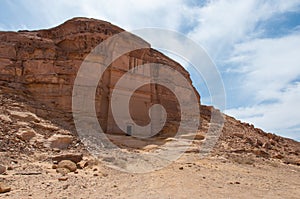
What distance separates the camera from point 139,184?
923 cm

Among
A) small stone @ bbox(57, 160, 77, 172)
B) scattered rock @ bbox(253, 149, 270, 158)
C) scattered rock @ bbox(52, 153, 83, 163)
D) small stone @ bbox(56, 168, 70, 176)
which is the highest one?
scattered rock @ bbox(253, 149, 270, 158)

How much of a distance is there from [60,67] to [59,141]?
701 cm

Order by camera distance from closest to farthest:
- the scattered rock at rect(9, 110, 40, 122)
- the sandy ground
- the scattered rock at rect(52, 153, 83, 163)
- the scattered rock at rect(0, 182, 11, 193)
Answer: the scattered rock at rect(0, 182, 11, 193)
the sandy ground
the scattered rock at rect(52, 153, 83, 163)
the scattered rock at rect(9, 110, 40, 122)

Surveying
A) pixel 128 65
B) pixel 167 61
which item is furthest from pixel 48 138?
pixel 167 61

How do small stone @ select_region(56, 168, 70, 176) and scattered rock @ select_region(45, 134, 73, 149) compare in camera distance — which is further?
scattered rock @ select_region(45, 134, 73, 149)

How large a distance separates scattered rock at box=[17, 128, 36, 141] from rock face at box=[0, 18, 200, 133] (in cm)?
282

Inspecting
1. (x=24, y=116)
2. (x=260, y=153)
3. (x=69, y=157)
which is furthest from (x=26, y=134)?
(x=260, y=153)

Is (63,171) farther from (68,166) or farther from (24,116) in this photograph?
(24,116)

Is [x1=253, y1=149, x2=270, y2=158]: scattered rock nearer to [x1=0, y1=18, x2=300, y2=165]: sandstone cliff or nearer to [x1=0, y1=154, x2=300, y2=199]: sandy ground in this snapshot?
[x1=0, y1=18, x2=300, y2=165]: sandstone cliff

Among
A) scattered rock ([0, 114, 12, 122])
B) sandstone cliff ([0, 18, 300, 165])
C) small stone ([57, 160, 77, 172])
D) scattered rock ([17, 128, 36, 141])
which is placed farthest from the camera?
sandstone cliff ([0, 18, 300, 165])

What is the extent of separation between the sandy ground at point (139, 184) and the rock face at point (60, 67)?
294 inches

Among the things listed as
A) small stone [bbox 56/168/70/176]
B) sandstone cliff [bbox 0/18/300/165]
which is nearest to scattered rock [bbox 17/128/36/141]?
sandstone cliff [bbox 0/18/300/165]

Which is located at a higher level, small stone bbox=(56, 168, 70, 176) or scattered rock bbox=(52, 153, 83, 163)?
scattered rock bbox=(52, 153, 83, 163)

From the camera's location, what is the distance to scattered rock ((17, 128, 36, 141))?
1366cm
